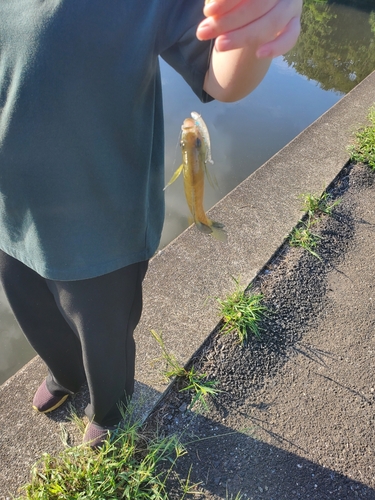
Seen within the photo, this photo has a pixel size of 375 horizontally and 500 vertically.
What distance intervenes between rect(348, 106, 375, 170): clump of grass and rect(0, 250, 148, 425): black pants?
11.3 ft

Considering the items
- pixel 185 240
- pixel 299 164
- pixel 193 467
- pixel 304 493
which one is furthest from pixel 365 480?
pixel 299 164

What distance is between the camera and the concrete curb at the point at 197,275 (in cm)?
190

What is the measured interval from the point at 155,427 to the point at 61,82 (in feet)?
5.37

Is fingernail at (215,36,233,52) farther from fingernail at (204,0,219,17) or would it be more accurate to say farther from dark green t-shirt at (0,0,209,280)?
dark green t-shirt at (0,0,209,280)

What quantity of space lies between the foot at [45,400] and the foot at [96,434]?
0.83 feet

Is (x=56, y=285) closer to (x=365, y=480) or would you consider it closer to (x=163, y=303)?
(x=163, y=303)

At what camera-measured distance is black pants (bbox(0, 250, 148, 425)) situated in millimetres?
1319

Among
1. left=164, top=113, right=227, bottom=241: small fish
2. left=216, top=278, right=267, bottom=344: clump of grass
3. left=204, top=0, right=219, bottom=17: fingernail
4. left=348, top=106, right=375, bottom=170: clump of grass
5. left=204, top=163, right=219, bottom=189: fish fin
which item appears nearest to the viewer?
left=204, top=0, right=219, bottom=17: fingernail

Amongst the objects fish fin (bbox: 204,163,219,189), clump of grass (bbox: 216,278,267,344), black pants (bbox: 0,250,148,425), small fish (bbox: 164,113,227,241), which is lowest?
clump of grass (bbox: 216,278,267,344)

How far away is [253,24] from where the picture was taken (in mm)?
768

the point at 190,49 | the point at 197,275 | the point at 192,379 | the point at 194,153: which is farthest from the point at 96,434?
the point at 190,49

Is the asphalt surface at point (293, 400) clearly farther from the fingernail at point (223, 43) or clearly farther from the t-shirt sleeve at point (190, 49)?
the fingernail at point (223, 43)

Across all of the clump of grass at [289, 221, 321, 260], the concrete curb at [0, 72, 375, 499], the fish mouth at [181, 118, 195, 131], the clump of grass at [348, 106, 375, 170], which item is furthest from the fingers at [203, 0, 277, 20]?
the clump of grass at [348, 106, 375, 170]

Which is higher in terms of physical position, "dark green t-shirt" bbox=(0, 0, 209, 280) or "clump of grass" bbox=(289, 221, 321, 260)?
"dark green t-shirt" bbox=(0, 0, 209, 280)
